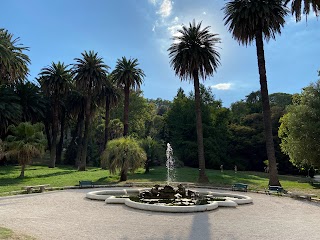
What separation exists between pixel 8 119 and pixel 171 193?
110 feet

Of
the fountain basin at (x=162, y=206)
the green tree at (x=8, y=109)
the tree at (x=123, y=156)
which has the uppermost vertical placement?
the green tree at (x=8, y=109)

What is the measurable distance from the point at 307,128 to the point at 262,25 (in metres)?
9.75

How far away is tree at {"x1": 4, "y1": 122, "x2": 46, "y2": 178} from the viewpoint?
92.7 ft

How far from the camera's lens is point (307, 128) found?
25.8 meters

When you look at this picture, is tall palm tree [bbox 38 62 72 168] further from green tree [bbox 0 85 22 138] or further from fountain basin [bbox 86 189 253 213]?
fountain basin [bbox 86 189 253 213]

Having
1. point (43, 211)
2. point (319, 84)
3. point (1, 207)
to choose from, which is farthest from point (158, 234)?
point (319, 84)

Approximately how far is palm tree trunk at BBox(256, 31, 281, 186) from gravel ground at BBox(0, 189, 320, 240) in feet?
21.3

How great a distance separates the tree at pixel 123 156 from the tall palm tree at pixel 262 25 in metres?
11.0

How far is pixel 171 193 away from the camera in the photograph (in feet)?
55.8

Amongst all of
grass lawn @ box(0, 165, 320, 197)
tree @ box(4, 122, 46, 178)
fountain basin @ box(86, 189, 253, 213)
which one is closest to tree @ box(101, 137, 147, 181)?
grass lawn @ box(0, 165, 320, 197)

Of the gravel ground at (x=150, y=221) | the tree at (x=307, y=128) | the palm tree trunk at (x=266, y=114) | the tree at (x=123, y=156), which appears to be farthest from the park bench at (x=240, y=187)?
the tree at (x=123, y=156)

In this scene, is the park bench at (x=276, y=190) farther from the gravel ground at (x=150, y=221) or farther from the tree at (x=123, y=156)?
the tree at (x=123, y=156)

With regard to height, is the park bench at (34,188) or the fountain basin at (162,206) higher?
the park bench at (34,188)

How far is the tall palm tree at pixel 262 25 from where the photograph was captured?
2330cm
